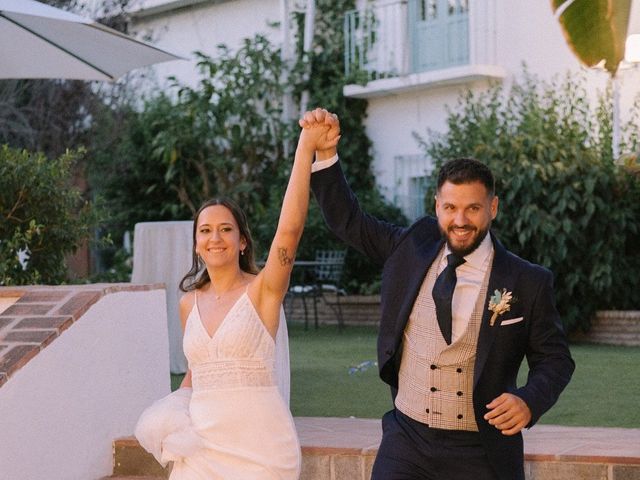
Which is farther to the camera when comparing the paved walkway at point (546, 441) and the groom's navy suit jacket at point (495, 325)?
the paved walkway at point (546, 441)

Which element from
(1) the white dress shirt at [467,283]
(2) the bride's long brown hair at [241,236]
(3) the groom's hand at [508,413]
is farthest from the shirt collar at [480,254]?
(2) the bride's long brown hair at [241,236]

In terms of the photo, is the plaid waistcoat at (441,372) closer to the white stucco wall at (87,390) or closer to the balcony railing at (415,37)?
the white stucco wall at (87,390)

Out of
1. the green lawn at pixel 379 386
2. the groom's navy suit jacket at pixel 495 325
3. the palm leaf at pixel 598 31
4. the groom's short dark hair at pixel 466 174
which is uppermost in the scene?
the palm leaf at pixel 598 31

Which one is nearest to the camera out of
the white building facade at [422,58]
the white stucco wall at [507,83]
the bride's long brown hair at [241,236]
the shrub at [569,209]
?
the bride's long brown hair at [241,236]

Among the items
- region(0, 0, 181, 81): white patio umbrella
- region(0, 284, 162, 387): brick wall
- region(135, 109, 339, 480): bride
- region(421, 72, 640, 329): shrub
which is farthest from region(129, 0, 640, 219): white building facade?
region(135, 109, 339, 480): bride

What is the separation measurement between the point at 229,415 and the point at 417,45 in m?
12.9

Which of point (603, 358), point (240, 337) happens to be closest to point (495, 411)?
point (240, 337)

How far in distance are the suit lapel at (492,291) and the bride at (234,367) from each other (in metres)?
0.70

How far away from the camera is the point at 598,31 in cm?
393

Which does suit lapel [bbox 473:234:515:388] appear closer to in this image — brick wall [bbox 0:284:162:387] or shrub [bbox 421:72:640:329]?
brick wall [bbox 0:284:162:387]

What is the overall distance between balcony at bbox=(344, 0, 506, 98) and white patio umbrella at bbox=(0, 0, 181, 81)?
788 cm

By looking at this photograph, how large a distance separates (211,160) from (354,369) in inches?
340

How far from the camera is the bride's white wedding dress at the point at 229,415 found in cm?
425

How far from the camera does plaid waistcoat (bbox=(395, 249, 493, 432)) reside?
391cm
